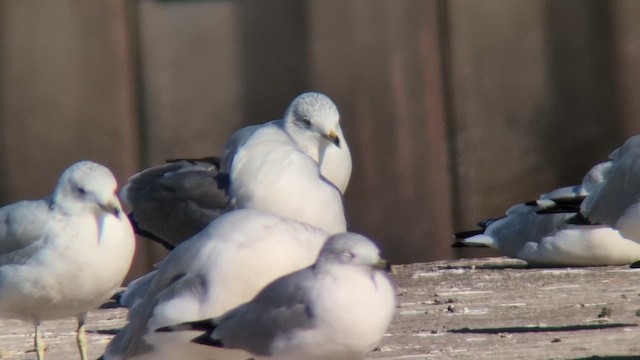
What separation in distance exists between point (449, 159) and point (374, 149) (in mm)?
441

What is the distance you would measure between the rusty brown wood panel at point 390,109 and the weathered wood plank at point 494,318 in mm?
266

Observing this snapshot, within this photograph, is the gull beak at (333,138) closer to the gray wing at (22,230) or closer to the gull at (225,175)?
the gull at (225,175)

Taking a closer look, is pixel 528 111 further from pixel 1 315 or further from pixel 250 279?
pixel 250 279

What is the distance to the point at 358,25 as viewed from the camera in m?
8.24

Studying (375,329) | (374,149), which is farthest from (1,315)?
(374,149)

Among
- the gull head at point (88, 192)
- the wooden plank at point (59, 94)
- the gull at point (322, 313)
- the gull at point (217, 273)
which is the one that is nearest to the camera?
the gull at point (322, 313)

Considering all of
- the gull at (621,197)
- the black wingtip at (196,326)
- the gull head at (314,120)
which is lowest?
the gull at (621,197)

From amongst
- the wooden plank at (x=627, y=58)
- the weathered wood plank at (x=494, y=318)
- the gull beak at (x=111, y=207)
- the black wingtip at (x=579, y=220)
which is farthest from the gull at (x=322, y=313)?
the wooden plank at (x=627, y=58)

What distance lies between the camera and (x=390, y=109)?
828 cm

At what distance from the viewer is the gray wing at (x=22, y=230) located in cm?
540

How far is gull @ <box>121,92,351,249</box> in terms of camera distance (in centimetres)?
615

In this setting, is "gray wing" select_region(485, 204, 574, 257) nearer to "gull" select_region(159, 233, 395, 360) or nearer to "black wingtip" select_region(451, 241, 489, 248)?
"black wingtip" select_region(451, 241, 489, 248)

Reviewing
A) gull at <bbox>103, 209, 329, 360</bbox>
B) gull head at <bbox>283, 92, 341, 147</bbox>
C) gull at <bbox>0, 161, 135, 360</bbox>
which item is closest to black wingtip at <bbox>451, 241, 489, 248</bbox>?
gull head at <bbox>283, 92, 341, 147</bbox>

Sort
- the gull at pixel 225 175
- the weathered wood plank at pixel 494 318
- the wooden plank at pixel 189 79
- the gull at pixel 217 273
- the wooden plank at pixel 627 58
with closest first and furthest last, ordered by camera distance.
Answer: the gull at pixel 217 273, the weathered wood plank at pixel 494 318, the gull at pixel 225 175, the wooden plank at pixel 189 79, the wooden plank at pixel 627 58
